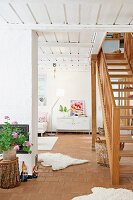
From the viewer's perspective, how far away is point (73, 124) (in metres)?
10.8

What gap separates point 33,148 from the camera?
4.64 meters

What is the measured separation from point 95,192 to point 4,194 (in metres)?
1.33

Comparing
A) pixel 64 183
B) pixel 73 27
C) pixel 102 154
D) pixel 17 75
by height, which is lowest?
pixel 64 183

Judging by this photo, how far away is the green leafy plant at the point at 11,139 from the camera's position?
3977mm

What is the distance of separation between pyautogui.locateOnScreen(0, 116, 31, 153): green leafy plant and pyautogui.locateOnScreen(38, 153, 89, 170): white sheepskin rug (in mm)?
1287

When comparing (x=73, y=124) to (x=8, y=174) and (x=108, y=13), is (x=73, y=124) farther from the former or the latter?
(x=108, y=13)

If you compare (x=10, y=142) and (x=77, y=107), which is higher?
(x=77, y=107)

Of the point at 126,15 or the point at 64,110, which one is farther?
the point at 64,110

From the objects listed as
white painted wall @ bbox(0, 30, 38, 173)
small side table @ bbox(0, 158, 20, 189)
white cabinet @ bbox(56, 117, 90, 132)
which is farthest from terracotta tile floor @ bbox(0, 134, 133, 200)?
white cabinet @ bbox(56, 117, 90, 132)

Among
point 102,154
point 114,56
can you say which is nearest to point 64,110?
point 114,56

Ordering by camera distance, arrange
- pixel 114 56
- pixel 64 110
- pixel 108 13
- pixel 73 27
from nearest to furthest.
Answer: pixel 108 13 < pixel 73 27 < pixel 114 56 < pixel 64 110

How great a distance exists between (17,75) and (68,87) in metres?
6.98

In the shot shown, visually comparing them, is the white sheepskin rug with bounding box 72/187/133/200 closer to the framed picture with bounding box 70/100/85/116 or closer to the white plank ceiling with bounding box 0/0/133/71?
the white plank ceiling with bounding box 0/0/133/71

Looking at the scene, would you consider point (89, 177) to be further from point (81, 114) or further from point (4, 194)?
point (81, 114)
